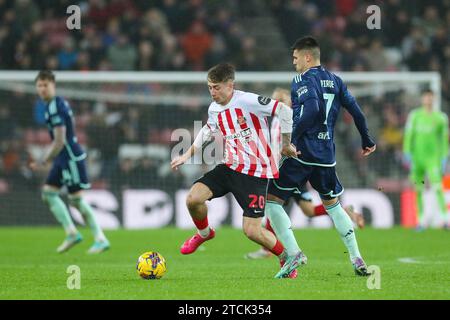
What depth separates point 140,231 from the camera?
17.0m

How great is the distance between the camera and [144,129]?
18.7 m

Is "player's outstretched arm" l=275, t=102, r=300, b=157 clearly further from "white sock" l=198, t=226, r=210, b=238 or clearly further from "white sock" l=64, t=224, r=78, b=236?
"white sock" l=64, t=224, r=78, b=236

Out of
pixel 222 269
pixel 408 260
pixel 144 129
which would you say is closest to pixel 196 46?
Result: pixel 144 129

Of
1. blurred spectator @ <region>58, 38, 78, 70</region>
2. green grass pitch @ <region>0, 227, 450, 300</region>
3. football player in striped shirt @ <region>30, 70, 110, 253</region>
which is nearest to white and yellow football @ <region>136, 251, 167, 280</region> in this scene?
green grass pitch @ <region>0, 227, 450, 300</region>

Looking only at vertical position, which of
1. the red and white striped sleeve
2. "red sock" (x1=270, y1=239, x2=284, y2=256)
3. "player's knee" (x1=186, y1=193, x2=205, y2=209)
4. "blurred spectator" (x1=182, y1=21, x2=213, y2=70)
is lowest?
"red sock" (x1=270, y1=239, x2=284, y2=256)

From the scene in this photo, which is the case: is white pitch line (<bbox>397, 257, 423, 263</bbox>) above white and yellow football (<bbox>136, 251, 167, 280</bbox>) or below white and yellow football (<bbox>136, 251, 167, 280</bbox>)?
above

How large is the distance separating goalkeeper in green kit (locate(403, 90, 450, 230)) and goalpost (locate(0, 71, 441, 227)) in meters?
1.25

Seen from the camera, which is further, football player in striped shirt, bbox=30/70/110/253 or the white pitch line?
football player in striped shirt, bbox=30/70/110/253

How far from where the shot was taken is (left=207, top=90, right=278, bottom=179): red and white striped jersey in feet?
27.9

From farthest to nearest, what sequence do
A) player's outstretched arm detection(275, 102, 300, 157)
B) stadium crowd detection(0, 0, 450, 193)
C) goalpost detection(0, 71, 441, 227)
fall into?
stadium crowd detection(0, 0, 450, 193)
goalpost detection(0, 71, 441, 227)
player's outstretched arm detection(275, 102, 300, 157)

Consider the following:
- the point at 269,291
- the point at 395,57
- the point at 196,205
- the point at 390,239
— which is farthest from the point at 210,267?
the point at 395,57

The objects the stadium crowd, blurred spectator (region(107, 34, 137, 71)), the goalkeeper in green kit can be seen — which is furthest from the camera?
blurred spectator (region(107, 34, 137, 71))

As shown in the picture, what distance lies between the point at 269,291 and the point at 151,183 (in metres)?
11.0

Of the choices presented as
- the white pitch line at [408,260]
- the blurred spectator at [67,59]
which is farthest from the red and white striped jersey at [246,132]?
the blurred spectator at [67,59]
